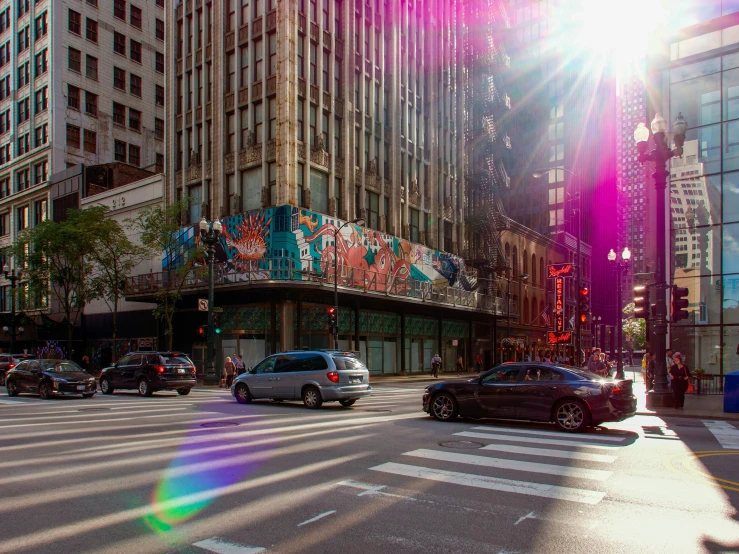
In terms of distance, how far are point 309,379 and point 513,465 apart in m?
9.26

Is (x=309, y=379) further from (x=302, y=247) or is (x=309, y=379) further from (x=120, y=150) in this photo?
(x=120, y=150)

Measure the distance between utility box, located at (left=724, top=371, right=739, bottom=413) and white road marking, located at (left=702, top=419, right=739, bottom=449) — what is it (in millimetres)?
1627

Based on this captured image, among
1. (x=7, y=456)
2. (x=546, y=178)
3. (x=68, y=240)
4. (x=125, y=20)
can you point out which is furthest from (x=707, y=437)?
(x=546, y=178)

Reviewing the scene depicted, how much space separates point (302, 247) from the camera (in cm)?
3638

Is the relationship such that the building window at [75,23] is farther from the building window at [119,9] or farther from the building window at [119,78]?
the building window at [119,78]

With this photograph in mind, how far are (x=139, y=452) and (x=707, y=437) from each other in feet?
34.9

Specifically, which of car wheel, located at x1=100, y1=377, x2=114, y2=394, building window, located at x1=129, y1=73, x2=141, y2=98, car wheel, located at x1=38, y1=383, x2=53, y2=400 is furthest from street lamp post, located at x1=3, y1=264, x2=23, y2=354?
car wheel, located at x1=38, y1=383, x2=53, y2=400

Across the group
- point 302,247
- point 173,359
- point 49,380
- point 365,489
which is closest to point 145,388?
point 173,359

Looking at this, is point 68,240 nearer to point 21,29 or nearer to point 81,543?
point 21,29

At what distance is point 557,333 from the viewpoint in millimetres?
28656

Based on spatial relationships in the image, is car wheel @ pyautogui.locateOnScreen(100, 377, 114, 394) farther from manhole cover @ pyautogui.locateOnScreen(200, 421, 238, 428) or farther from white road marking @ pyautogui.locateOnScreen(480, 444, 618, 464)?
white road marking @ pyautogui.locateOnScreen(480, 444, 618, 464)

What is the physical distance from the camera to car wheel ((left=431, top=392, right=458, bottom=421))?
14227 millimetres

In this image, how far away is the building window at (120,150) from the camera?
60.3 meters

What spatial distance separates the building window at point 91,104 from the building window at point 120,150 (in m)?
3.39
